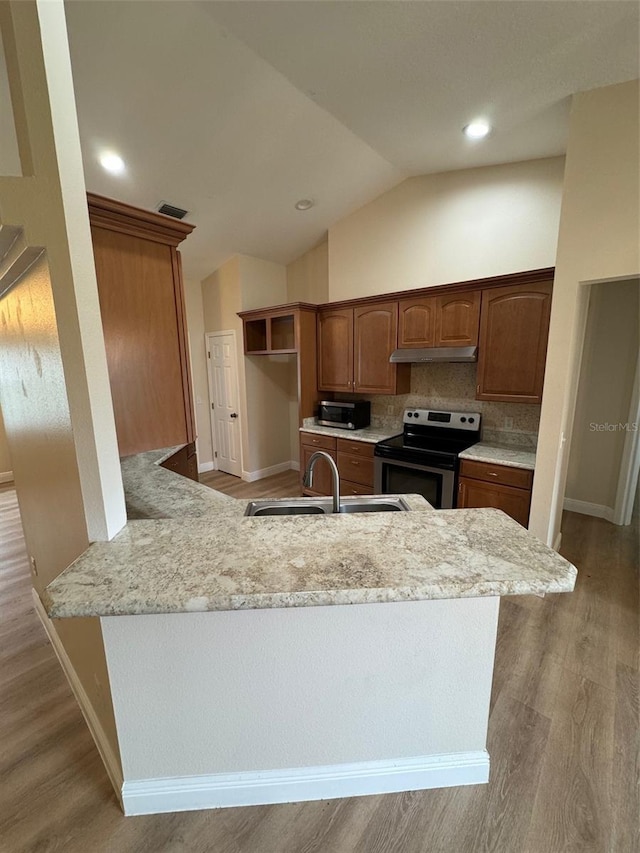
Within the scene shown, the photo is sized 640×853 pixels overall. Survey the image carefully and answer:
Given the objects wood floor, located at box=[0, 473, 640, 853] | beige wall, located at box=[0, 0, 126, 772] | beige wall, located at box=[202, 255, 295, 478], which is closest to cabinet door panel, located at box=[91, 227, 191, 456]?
beige wall, located at box=[0, 0, 126, 772]

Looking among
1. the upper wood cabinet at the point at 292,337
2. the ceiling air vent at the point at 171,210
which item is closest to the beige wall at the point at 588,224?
the upper wood cabinet at the point at 292,337

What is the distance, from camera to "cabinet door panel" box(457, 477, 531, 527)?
260cm

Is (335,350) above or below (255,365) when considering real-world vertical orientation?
above

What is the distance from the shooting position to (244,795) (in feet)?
4.09

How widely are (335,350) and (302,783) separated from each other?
342cm

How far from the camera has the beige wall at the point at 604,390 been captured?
320 centimetres

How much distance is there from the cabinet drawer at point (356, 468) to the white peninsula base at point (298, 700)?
7.58 feet

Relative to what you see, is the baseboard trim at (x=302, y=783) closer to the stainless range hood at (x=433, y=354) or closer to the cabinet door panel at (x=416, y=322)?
the stainless range hood at (x=433, y=354)

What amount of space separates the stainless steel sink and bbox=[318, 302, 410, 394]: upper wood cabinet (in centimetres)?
208

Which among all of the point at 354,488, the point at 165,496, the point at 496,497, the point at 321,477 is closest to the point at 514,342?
the point at 496,497

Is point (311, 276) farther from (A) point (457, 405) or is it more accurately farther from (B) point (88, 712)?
(B) point (88, 712)

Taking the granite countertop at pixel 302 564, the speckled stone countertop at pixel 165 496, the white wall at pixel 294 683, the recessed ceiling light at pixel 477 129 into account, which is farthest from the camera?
the recessed ceiling light at pixel 477 129

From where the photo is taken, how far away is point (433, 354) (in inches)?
124

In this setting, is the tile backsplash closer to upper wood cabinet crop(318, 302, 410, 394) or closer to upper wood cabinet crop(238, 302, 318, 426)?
upper wood cabinet crop(318, 302, 410, 394)
